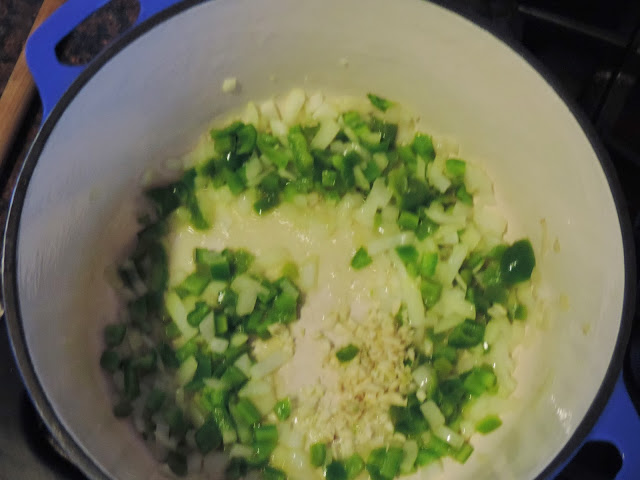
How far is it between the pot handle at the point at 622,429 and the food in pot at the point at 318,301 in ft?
0.75

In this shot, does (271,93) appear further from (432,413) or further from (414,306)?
(432,413)

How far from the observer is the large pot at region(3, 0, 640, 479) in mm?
878

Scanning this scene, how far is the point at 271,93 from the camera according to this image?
1.20 meters

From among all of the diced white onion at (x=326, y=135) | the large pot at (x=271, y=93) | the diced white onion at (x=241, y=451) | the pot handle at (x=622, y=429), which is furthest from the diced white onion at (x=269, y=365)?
the pot handle at (x=622, y=429)

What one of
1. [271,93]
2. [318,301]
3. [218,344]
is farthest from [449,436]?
[271,93]

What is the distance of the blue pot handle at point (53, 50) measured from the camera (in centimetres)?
93

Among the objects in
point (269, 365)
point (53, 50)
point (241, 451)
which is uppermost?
point (53, 50)

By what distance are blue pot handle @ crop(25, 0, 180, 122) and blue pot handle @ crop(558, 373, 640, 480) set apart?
93 cm

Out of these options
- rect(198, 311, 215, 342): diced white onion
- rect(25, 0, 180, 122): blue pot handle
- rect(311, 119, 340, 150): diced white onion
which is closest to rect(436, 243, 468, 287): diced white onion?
rect(311, 119, 340, 150): diced white onion

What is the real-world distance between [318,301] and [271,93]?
1.44 ft

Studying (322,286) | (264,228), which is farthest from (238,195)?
(322,286)

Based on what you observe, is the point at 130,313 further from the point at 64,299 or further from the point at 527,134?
the point at 527,134

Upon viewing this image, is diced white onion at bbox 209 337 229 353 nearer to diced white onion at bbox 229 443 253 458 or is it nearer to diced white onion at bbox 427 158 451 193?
diced white onion at bbox 229 443 253 458

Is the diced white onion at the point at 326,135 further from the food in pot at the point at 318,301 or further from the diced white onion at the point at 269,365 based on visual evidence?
the diced white onion at the point at 269,365
